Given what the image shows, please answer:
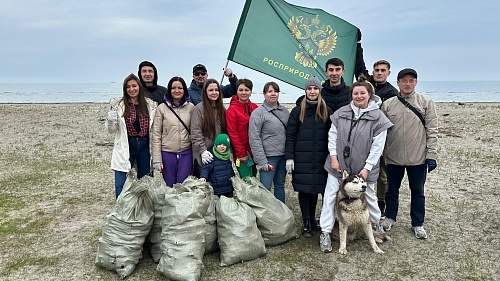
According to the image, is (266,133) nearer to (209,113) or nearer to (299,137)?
(299,137)

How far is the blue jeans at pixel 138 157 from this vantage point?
4.86 meters

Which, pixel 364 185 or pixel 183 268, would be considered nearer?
pixel 183 268

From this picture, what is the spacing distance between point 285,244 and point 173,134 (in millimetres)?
1879

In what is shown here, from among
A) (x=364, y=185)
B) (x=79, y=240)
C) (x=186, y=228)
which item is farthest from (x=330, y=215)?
(x=79, y=240)

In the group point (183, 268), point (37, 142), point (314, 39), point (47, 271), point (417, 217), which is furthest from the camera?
point (37, 142)

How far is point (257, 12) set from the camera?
6.21m

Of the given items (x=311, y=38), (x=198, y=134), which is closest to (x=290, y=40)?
(x=311, y=38)

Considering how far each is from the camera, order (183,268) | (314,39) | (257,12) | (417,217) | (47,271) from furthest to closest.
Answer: (314,39) → (257,12) → (417,217) → (47,271) → (183,268)

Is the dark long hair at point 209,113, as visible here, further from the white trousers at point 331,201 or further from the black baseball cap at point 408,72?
the black baseball cap at point 408,72

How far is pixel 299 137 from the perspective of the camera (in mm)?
4578

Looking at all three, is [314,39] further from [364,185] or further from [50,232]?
[50,232]

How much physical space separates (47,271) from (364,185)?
335cm

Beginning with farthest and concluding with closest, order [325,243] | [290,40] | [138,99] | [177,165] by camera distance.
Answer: [290,40]
[177,165]
[138,99]
[325,243]

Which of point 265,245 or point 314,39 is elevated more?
point 314,39
